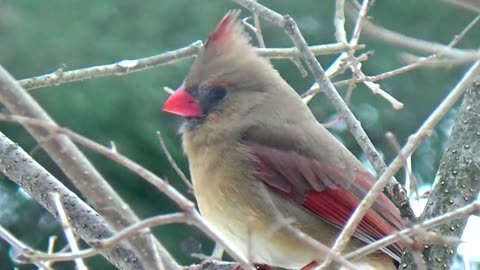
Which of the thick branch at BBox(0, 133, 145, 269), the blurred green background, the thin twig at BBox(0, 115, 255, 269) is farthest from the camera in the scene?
the blurred green background

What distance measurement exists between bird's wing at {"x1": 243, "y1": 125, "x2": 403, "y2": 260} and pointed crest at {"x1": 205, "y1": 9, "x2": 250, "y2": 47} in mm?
327

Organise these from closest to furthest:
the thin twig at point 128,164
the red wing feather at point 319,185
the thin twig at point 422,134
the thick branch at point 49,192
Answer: the thin twig at point 128,164 < the thin twig at point 422,134 < the thick branch at point 49,192 < the red wing feather at point 319,185

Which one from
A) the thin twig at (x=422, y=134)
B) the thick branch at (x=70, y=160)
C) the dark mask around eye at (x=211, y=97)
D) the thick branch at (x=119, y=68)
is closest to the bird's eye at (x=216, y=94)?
the dark mask around eye at (x=211, y=97)

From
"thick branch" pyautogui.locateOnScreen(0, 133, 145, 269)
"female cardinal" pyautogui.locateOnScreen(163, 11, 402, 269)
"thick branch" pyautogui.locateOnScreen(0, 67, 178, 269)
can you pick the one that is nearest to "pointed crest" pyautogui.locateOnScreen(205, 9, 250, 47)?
"female cardinal" pyautogui.locateOnScreen(163, 11, 402, 269)

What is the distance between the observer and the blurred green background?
6.88 meters

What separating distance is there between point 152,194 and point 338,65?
363cm

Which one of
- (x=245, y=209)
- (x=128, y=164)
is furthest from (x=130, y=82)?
(x=128, y=164)

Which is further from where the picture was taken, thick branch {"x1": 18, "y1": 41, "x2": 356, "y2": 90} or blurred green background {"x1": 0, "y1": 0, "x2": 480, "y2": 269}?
blurred green background {"x1": 0, "y1": 0, "x2": 480, "y2": 269}

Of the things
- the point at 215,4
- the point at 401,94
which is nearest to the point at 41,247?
the point at 215,4

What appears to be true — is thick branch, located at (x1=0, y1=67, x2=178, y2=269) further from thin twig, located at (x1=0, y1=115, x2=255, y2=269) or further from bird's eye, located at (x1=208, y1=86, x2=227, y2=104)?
bird's eye, located at (x1=208, y1=86, x2=227, y2=104)

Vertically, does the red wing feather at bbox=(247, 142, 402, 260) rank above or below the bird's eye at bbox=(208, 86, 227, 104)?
below

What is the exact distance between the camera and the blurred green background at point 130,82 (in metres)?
6.88

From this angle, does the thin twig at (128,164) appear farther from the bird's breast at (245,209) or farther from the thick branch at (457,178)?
the bird's breast at (245,209)

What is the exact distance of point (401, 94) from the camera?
8031 mm
